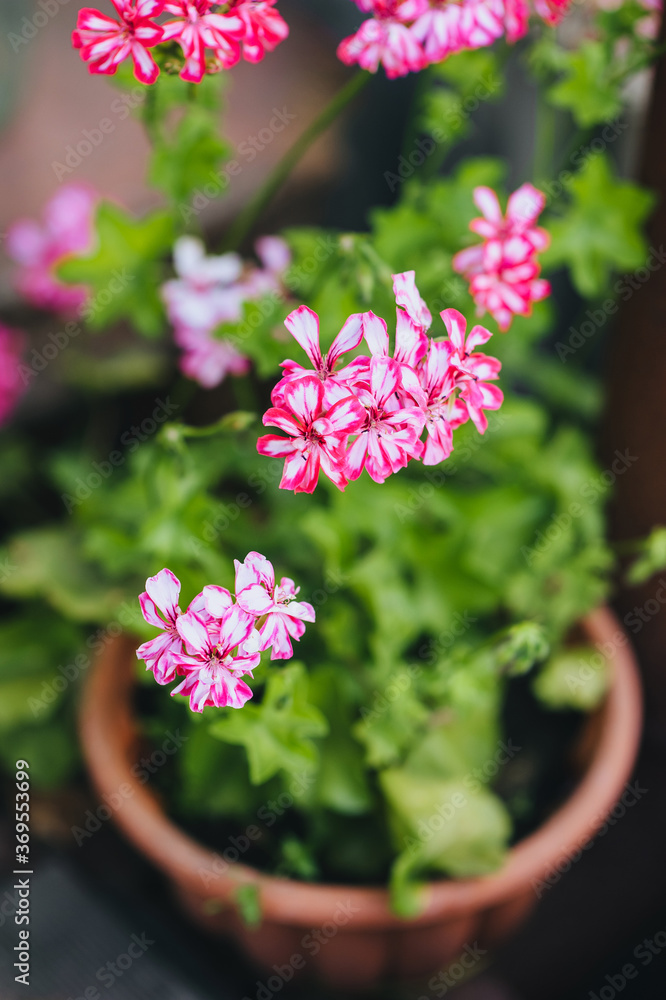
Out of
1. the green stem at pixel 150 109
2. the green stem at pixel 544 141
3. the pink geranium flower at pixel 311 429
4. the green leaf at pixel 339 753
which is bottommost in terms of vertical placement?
the green leaf at pixel 339 753

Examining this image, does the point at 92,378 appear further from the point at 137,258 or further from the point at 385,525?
the point at 385,525

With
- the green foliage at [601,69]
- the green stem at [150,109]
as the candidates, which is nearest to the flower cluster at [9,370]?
the green stem at [150,109]

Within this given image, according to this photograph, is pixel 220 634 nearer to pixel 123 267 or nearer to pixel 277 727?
pixel 277 727

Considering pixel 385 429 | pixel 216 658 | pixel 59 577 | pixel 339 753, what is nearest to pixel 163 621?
pixel 216 658

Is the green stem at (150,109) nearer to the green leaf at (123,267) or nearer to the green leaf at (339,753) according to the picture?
the green leaf at (123,267)

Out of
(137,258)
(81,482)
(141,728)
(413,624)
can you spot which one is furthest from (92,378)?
(413,624)

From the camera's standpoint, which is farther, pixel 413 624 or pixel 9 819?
pixel 9 819
